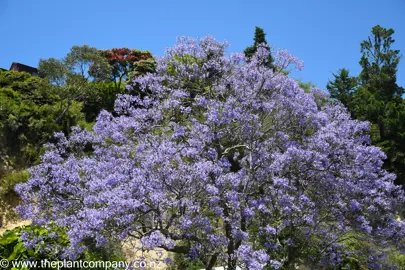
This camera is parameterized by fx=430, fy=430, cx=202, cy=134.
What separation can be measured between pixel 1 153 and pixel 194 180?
11004 millimetres

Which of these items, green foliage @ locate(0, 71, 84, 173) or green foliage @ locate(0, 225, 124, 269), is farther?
green foliage @ locate(0, 71, 84, 173)

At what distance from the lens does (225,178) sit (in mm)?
6488

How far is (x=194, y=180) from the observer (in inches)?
243

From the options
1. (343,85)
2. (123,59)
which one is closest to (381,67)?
(343,85)

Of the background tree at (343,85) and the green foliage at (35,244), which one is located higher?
the background tree at (343,85)

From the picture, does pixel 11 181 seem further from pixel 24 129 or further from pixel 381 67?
pixel 381 67

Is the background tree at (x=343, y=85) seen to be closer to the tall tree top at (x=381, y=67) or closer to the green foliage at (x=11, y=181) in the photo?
the tall tree top at (x=381, y=67)

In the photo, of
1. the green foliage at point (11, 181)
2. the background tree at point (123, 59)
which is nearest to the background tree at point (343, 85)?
the background tree at point (123, 59)

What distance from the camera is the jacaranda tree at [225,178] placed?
6.13 meters

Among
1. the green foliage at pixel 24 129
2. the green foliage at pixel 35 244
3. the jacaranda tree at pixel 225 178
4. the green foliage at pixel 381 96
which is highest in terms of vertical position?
the green foliage at pixel 381 96

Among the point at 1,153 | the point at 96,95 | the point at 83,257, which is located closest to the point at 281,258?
the point at 83,257

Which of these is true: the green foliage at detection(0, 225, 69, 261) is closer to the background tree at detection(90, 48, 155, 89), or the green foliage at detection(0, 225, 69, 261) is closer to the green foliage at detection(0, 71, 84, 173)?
the green foliage at detection(0, 71, 84, 173)

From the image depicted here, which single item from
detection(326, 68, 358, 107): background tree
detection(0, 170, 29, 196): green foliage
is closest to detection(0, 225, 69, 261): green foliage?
detection(0, 170, 29, 196): green foliage

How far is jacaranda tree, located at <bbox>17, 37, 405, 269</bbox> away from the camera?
6.13 meters
